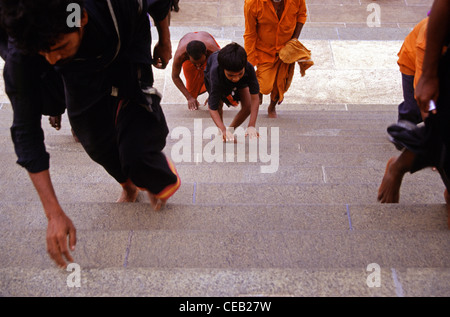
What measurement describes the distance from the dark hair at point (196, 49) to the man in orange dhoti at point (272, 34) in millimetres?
474

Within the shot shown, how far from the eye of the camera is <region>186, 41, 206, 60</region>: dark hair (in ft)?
15.1

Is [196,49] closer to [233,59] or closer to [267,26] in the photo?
[267,26]

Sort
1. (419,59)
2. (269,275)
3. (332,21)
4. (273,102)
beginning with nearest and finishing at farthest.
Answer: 1. (269,275)
2. (419,59)
3. (273,102)
4. (332,21)

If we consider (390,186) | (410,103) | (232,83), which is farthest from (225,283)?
(232,83)

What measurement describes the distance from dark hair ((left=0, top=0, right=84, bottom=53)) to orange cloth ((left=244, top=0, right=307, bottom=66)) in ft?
10.5

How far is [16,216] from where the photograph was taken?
2348 mm

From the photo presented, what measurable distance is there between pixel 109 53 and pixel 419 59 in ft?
5.98

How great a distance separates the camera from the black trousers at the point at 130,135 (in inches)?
85.6

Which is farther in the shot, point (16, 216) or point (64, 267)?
point (16, 216)

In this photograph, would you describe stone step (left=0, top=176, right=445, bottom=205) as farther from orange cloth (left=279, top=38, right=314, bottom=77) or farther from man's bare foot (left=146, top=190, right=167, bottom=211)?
orange cloth (left=279, top=38, right=314, bottom=77)

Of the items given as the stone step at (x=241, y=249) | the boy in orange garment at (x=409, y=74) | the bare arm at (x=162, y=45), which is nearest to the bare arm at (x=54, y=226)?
the stone step at (x=241, y=249)

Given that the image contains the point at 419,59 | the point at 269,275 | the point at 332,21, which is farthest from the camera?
the point at 332,21
